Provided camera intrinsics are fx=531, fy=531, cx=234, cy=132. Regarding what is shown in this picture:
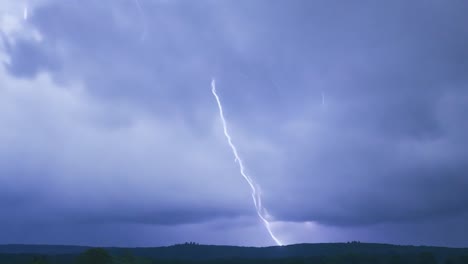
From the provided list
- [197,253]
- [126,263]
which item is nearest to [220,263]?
[197,253]

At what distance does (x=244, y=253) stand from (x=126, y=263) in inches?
5020

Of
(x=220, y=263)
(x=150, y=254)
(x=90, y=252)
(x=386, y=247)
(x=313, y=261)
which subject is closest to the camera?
(x=90, y=252)

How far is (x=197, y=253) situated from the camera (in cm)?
19650

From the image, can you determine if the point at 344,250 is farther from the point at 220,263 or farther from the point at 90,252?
the point at 90,252

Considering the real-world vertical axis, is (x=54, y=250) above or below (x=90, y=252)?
above

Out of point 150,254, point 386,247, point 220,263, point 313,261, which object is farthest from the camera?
point 386,247

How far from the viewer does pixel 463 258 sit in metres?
140

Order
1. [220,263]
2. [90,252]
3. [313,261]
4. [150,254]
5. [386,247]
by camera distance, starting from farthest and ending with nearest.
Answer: [386,247], [150,254], [220,263], [313,261], [90,252]

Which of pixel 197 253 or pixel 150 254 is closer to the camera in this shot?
pixel 150 254

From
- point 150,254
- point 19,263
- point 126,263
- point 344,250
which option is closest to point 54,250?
point 150,254

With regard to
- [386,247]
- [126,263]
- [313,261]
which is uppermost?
[386,247]

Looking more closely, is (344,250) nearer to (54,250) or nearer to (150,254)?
(150,254)

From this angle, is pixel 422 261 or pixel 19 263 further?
pixel 422 261

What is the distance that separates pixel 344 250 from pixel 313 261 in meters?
55.4
